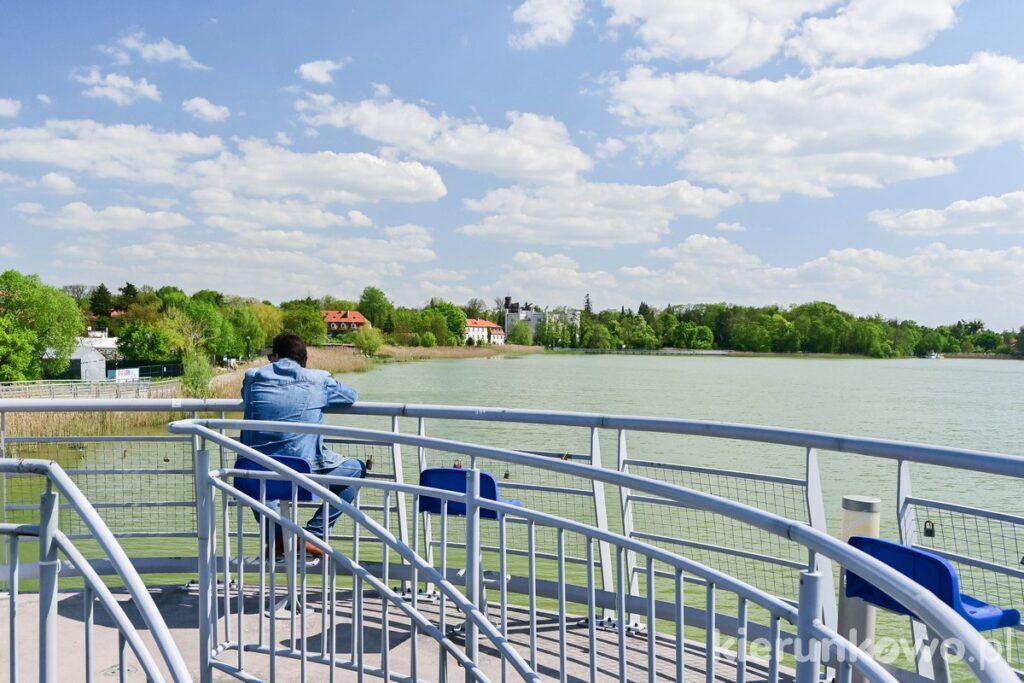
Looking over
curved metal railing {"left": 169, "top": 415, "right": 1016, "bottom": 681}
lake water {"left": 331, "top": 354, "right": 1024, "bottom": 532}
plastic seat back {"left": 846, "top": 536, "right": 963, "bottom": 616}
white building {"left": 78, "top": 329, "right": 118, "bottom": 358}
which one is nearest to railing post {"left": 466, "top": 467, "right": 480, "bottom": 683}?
curved metal railing {"left": 169, "top": 415, "right": 1016, "bottom": 681}

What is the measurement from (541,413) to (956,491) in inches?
647

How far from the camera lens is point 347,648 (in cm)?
411

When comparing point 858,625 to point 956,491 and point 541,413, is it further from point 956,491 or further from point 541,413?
point 956,491

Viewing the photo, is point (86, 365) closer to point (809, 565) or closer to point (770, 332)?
point (809, 565)

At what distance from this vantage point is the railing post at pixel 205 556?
11.2ft

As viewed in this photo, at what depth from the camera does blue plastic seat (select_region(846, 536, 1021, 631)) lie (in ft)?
8.79

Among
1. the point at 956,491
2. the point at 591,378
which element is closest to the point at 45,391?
the point at 591,378

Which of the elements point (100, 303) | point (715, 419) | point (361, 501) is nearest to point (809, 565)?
point (361, 501)

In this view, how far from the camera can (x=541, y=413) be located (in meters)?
4.91

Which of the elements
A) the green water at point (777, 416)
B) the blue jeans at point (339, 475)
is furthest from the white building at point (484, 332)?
the blue jeans at point (339, 475)

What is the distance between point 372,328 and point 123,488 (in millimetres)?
106442

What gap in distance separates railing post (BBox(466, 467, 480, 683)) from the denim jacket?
2056mm

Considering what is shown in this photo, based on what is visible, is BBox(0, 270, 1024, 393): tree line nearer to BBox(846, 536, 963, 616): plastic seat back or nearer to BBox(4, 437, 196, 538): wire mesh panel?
BBox(4, 437, 196, 538): wire mesh panel

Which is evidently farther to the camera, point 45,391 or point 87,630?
point 45,391
